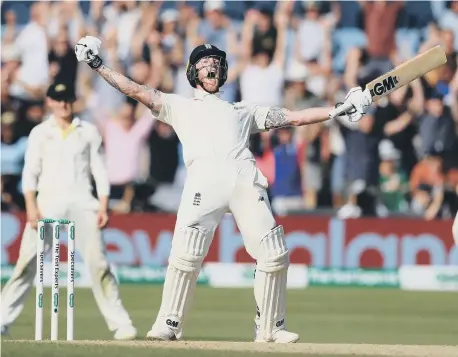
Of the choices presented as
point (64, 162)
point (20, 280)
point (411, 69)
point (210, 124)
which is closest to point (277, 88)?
point (64, 162)

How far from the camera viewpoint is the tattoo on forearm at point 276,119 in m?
6.97

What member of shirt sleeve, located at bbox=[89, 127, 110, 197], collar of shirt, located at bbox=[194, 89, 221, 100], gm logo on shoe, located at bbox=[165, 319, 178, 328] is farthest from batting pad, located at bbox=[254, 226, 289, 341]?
shirt sleeve, located at bbox=[89, 127, 110, 197]

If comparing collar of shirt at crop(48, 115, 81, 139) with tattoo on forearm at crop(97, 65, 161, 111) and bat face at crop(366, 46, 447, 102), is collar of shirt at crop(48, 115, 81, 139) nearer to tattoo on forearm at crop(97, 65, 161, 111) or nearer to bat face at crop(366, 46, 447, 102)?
tattoo on forearm at crop(97, 65, 161, 111)

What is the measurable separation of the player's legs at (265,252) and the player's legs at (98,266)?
1.84 metres

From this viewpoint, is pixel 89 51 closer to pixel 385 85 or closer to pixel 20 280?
pixel 385 85

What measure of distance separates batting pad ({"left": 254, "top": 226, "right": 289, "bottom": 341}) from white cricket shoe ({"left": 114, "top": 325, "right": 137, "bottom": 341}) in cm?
168

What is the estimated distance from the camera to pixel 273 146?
1350 cm

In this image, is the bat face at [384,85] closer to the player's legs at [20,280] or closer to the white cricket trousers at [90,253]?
the white cricket trousers at [90,253]

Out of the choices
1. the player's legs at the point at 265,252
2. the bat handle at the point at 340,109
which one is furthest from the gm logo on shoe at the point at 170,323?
the bat handle at the point at 340,109

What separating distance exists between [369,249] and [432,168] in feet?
3.60

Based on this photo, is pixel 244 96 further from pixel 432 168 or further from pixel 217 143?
pixel 217 143

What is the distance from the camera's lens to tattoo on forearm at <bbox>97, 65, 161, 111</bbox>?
685 centimetres

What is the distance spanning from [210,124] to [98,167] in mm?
1911

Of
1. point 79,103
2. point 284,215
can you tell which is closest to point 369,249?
point 284,215
